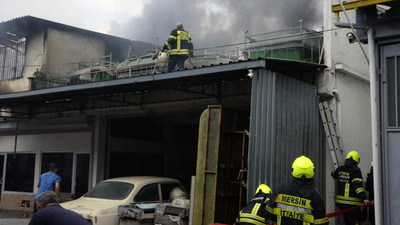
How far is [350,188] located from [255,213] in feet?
8.72

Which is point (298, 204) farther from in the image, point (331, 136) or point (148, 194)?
point (148, 194)

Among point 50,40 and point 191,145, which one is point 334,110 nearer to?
point 191,145

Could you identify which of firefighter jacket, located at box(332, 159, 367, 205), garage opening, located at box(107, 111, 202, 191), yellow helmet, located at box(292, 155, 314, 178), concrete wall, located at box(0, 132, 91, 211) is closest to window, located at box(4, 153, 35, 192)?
concrete wall, located at box(0, 132, 91, 211)

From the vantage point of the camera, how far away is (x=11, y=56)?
1733cm

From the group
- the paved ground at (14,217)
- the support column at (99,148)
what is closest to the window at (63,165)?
the support column at (99,148)

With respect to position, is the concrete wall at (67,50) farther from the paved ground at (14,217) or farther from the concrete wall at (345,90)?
the concrete wall at (345,90)

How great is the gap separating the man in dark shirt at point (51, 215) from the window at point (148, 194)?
467 centimetres

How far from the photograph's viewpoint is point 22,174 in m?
15.0

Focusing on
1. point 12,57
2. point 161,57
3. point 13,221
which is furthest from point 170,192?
point 12,57

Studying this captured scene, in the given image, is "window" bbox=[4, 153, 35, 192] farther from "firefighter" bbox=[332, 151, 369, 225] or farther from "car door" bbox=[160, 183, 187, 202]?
A: "firefighter" bbox=[332, 151, 369, 225]

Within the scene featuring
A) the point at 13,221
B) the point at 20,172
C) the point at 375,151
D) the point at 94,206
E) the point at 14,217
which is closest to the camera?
the point at 375,151

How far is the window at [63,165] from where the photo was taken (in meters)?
13.6

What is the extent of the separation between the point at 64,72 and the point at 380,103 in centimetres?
1392

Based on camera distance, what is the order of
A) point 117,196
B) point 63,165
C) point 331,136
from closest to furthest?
point 331,136
point 117,196
point 63,165
